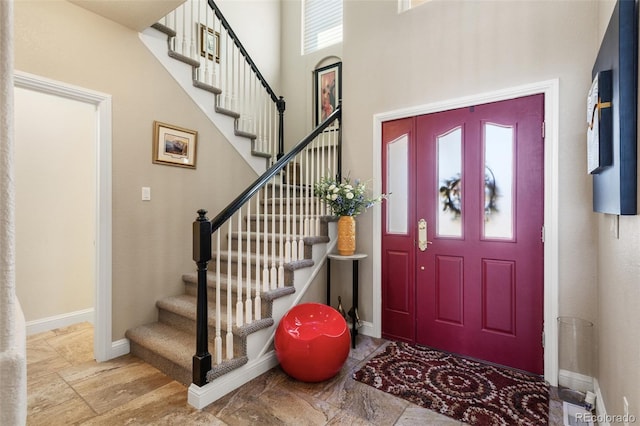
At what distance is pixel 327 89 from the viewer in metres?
4.61

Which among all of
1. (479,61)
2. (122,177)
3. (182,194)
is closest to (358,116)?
(479,61)

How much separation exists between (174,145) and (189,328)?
5.33ft

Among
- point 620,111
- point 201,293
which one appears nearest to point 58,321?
point 201,293

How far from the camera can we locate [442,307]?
2785mm

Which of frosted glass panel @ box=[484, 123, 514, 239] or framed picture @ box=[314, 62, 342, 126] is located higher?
framed picture @ box=[314, 62, 342, 126]

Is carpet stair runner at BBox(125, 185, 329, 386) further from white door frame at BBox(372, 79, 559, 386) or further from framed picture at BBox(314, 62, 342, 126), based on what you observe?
framed picture at BBox(314, 62, 342, 126)

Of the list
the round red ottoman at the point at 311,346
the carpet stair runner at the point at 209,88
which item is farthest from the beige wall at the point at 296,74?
the round red ottoman at the point at 311,346

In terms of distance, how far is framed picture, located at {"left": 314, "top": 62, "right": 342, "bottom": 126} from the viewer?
4.50m

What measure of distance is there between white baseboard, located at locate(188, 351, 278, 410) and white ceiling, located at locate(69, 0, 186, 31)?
8.62 ft

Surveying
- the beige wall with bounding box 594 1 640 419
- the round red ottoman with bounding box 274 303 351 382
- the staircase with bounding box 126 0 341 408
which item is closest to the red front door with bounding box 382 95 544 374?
the beige wall with bounding box 594 1 640 419

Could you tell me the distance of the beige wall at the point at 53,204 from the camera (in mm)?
3102

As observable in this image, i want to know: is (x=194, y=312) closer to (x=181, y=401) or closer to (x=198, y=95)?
(x=181, y=401)

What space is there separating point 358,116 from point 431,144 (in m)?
0.82

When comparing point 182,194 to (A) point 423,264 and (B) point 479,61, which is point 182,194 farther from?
(B) point 479,61
